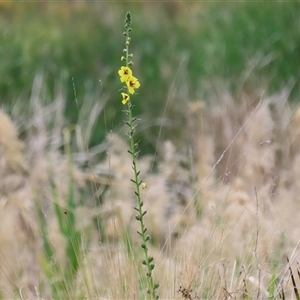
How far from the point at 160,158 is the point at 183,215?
3.27m

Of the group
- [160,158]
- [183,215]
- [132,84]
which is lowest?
[183,215]

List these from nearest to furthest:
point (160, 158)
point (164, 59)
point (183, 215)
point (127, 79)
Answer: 1. point (127, 79)
2. point (183, 215)
3. point (160, 158)
4. point (164, 59)

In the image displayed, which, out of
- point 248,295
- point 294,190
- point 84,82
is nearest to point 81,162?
point 294,190

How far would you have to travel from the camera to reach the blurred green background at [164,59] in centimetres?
700

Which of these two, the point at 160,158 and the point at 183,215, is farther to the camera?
the point at 160,158

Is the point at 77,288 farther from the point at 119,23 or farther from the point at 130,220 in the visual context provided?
the point at 119,23

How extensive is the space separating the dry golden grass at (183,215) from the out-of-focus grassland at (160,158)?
12mm

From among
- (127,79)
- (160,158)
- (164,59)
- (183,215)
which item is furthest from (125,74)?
(164,59)

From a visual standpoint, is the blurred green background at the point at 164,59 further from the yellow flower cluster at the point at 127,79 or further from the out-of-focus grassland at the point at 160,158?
the yellow flower cluster at the point at 127,79

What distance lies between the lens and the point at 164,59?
365 inches

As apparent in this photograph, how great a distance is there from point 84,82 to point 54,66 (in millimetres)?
387

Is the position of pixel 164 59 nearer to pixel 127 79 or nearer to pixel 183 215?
pixel 183 215

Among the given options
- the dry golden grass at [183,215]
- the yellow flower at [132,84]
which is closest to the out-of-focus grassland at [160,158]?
the dry golden grass at [183,215]

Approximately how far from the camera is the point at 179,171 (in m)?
4.91
